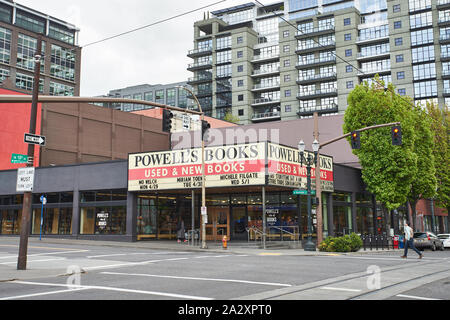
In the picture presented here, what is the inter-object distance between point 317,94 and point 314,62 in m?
6.87

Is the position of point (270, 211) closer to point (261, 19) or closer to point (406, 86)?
point (406, 86)

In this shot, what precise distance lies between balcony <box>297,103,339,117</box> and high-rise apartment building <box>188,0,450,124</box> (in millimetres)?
202

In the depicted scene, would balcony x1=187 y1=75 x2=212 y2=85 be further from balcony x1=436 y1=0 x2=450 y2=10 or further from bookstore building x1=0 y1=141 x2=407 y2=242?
bookstore building x1=0 y1=141 x2=407 y2=242

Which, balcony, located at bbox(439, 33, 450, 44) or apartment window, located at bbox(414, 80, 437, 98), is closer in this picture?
balcony, located at bbox(439, 33, 450, 44)

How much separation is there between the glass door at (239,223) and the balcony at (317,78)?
206 ft

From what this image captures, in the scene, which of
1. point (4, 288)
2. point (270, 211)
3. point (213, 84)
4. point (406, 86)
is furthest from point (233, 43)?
point (4, 288)

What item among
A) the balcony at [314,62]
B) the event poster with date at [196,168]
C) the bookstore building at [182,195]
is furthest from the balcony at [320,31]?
the event poster with date at [196,168]

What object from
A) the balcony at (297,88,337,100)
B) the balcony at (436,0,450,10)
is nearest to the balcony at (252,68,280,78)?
the balcony at (297,88,337,100)

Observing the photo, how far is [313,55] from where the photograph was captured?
9275 centimetres

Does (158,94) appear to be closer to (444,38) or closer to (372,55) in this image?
(372,55)

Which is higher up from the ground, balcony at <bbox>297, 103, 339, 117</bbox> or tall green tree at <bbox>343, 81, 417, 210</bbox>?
balcony at <bbox>297, 103, 339, 117</bbox>

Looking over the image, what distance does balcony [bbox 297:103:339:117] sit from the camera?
88438 mm

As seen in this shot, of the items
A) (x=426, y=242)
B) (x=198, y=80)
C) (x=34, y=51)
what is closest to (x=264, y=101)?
(x=198, y=80)

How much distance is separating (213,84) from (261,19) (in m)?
20.2
